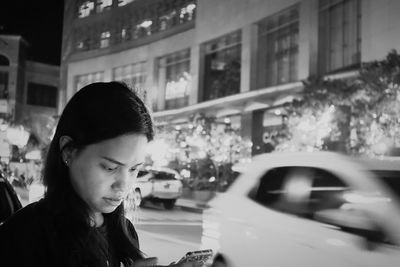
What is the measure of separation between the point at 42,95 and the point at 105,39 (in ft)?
58.8

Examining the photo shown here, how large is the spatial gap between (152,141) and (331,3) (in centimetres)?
2608

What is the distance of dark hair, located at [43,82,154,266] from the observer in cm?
133

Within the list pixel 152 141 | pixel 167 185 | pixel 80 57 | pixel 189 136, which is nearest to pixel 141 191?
pixel 167 185

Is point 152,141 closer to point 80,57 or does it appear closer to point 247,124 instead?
point 247,124

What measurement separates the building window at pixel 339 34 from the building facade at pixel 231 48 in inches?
1.9

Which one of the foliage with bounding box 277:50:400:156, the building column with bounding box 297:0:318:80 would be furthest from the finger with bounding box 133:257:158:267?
the building column with bounding box 297:0:318:80

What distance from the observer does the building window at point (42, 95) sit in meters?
61.6

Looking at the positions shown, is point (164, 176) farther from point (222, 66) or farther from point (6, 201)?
point (222, 66)

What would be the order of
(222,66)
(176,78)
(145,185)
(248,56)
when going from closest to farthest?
(145,185), (248,56), (222,66), (176,78)

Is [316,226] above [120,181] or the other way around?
Answer: the other way around

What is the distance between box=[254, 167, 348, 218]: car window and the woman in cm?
280

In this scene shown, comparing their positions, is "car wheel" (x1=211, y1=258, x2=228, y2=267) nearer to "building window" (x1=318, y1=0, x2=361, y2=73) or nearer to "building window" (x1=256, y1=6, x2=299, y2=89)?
"building window" (x1=318, y1=0, x2=361, y2=73)

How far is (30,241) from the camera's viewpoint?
4.09 feet

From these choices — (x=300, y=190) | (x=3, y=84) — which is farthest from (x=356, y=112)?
(x=3, y=84)
